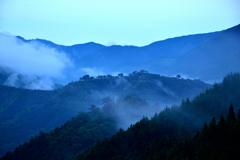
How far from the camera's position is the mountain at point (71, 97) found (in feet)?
360

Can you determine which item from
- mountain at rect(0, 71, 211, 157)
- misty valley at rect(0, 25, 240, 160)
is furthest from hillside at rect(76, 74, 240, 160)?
mountain at rect(0, 71, 211, 157)

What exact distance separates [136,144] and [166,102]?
3035 inches

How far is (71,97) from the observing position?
12081 cm

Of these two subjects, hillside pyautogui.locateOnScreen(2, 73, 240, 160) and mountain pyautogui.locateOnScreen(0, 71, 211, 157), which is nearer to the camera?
hillside pyautogui.locateOnScreen(2, 73, 240, 160)

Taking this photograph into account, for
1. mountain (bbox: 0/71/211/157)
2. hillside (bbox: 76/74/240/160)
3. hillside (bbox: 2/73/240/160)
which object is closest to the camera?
hillside (bbox: 76/74/240/160)

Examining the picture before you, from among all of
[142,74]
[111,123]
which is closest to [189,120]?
[111,123]

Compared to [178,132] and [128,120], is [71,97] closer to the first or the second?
[128,120]

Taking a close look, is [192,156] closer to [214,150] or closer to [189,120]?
[214,150]

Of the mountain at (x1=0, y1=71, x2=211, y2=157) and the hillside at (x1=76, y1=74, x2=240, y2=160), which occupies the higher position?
the mountain at (x1=0, y1=71, x2=211, y2=157)

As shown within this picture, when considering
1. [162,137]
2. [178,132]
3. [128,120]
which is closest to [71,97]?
[128,120]

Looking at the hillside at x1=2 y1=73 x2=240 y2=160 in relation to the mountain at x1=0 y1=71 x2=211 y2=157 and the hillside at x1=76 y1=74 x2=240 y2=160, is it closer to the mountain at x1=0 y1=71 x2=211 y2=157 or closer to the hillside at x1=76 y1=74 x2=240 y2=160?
the hillside at x1=76 y1=74 x2=240 y2=160

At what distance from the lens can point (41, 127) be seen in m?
108

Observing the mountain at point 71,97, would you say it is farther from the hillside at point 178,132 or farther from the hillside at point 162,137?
the hillside at point 178,132

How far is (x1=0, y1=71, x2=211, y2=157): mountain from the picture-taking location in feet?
360
